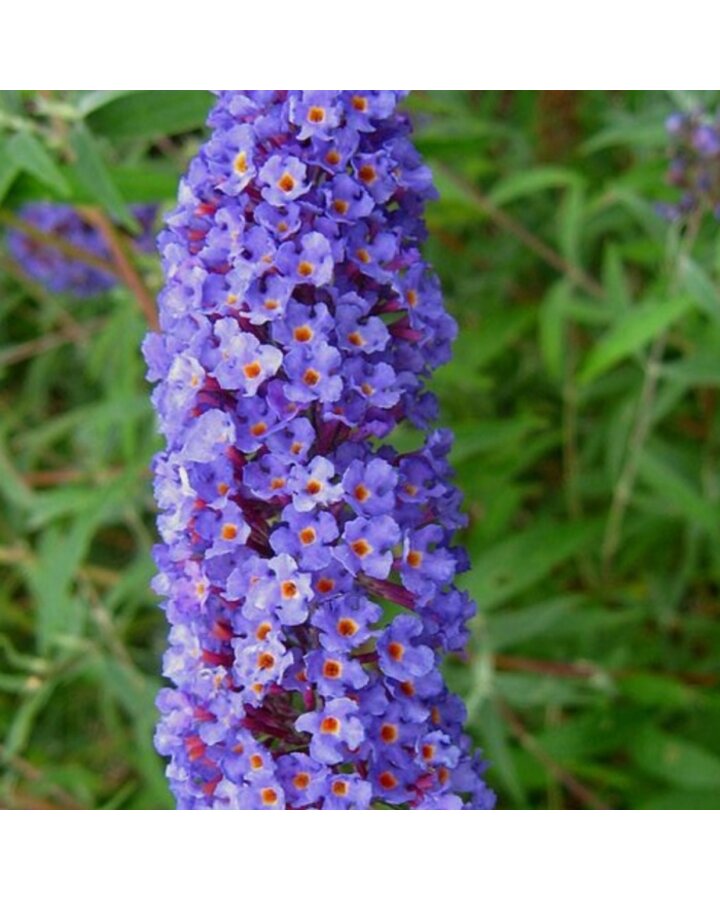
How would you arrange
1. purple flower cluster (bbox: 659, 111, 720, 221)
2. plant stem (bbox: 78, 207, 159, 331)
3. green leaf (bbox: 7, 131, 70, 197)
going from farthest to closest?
purple flower cluster (bbox: 659, 111, 720, 221)
plant stem (bbox: 78, 207, 159, 331)
green leaf (bbox: 7, 131, 70, 197)

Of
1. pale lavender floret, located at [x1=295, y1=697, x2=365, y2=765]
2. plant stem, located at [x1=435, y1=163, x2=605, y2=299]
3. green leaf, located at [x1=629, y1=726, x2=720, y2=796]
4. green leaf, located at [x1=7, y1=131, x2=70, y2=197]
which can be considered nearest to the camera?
pale lavender floret, located at [x1=295, y1=697, x2=365, y2=765]

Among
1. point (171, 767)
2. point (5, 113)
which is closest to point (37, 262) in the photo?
point (5, 113)

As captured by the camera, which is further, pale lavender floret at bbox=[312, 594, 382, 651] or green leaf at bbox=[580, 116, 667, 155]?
green leaf at bbox=[580, 116, 667, 155]

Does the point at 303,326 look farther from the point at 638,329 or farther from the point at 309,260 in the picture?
the point at 638,329

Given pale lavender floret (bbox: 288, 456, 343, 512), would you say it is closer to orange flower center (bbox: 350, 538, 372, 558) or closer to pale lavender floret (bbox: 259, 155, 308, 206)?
orange flower center (bbox: 350, 538, 372, 558)

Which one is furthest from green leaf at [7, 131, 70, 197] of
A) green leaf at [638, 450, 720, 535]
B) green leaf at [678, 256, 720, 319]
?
green leaf at [638, 450, 720, 535]

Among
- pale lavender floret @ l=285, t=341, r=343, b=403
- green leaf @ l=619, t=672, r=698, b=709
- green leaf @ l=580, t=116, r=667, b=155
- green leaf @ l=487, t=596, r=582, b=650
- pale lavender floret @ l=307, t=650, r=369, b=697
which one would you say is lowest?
green leaf @ l=619, t=672, r=698, b=709
